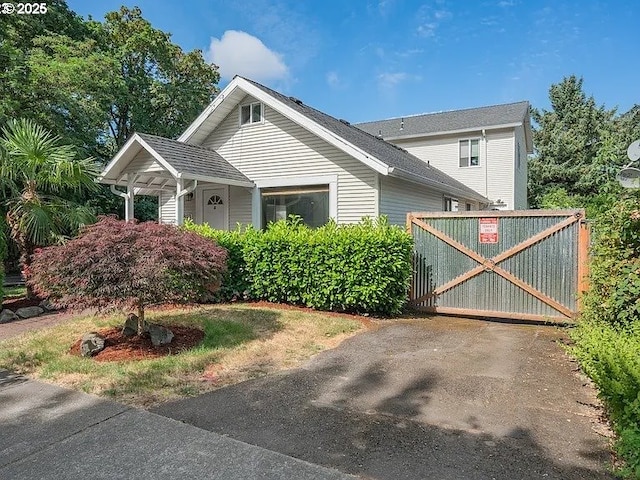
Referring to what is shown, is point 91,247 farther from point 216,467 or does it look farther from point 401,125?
point 401,125

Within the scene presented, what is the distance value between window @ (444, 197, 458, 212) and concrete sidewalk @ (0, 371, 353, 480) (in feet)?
42.0

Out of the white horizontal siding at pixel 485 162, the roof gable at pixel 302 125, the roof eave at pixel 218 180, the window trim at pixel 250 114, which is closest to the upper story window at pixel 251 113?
the window trim at pixel 250 114

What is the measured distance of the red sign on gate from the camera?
8.22 metres

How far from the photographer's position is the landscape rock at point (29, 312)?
8.55m

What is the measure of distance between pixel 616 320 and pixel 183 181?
9.71m

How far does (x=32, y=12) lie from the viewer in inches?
724

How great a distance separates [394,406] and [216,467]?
178 cm

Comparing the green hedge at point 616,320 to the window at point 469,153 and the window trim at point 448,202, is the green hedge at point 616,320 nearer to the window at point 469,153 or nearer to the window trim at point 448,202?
the window trim at point 448,202

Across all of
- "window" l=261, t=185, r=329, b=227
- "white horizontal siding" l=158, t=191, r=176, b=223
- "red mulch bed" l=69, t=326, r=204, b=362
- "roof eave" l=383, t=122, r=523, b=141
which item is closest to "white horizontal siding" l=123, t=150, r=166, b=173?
"white horizontal siding" l=158, t=191, r=176, b=223

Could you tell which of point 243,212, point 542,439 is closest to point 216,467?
point 542,439

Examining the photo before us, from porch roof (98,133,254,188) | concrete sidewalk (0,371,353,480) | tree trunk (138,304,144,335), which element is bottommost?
concrete sidewalk (0,371,353,480)

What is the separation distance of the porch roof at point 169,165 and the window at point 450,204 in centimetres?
692

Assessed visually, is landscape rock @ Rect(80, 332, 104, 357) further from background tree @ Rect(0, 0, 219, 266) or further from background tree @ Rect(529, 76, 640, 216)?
background tree @ Rect(529, 76, 640, 216)

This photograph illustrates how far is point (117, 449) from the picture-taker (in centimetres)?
323
